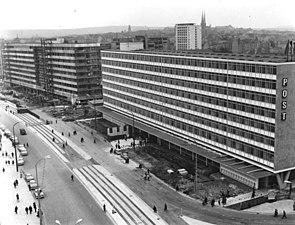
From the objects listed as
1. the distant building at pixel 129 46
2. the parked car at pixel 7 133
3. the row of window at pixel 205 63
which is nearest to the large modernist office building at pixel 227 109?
the row of window at pixel 205 63

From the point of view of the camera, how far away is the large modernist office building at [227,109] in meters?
63.6

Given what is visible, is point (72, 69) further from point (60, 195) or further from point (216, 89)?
point (60, 195)

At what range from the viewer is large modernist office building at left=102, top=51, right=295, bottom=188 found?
63594 millimetres

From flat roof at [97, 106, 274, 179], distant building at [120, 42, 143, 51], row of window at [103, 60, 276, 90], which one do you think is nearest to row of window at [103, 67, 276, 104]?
row of window at [103, 60, 276, 90]

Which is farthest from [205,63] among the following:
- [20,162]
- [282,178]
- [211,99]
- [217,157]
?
[20,162]

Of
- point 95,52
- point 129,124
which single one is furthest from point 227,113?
point 95,52

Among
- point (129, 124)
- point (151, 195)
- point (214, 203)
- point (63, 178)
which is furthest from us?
point (129, 124)

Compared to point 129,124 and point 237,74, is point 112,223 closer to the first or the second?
point 237,74

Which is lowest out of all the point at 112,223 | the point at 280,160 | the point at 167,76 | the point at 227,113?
the point at 112,223

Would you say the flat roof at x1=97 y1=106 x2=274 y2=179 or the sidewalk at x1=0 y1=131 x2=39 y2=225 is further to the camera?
the flat roof at x1=97 y1=106 x2=274 y2=179

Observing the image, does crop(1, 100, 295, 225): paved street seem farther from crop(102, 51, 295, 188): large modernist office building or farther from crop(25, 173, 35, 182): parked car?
crop(102, 51, 295, 188): large modernist office building

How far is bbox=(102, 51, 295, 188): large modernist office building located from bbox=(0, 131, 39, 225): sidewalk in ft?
110

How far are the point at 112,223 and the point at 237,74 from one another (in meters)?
34.2

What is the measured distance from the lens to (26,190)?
227ft
